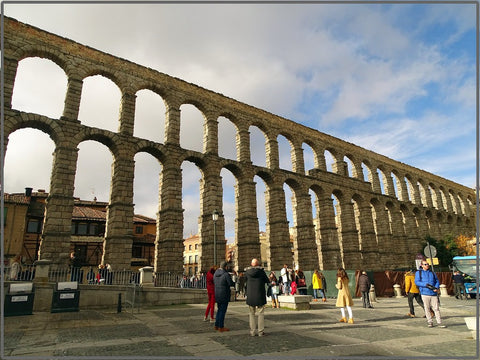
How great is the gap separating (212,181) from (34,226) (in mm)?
24113

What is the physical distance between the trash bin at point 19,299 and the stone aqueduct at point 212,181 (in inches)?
227

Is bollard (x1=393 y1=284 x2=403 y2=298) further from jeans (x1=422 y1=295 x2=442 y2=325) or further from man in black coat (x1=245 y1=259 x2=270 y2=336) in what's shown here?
man in black coat (x1=245 y1=259 x2=270 y2=336)

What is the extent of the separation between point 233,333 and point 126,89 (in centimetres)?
2045

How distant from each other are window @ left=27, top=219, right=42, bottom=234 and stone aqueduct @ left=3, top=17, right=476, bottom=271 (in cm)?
2083

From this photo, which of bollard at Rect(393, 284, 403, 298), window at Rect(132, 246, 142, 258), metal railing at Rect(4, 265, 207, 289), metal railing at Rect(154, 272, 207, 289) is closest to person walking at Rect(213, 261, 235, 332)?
metal railing at Rect(4, 265, 207, 289)

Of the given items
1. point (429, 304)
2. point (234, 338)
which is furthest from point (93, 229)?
point (429, 304)

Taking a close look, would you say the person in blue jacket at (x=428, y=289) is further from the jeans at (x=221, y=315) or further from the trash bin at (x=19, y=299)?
the trash bin at (x=19, y=299)

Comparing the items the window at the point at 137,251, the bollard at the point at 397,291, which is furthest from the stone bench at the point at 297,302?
the window at the point at 137,251

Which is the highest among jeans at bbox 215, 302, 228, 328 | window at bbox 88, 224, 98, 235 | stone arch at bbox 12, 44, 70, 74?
stone arch at bbox 12, 44, 70, 74

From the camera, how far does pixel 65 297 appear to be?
1298cm

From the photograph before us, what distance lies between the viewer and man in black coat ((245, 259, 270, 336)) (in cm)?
781

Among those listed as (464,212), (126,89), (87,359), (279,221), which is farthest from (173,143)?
(464,212)

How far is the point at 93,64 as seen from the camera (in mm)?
22375

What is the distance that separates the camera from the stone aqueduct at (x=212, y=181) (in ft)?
64.0
